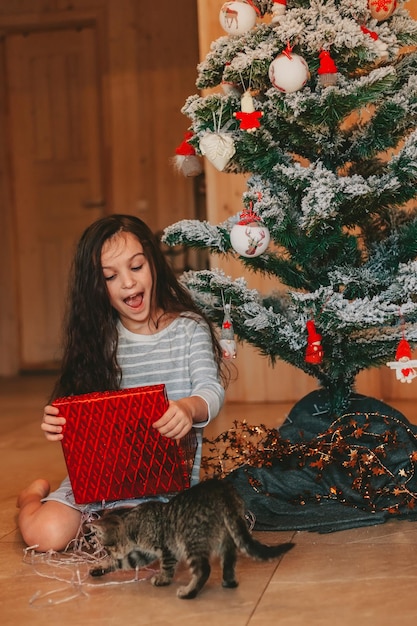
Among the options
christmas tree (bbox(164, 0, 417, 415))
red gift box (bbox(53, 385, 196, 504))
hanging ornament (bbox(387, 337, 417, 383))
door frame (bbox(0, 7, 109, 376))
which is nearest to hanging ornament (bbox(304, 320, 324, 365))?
christmas tree (bbox(164, 0, 417, 415))

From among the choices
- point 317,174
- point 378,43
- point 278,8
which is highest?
point 278,8

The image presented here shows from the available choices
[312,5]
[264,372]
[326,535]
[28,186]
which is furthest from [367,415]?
[28,186]

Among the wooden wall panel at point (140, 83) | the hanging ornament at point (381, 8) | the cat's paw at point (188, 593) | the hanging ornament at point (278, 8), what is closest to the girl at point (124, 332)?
the cat's paw at point (188, 593)

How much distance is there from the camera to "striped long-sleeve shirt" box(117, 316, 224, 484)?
2025 millimetres

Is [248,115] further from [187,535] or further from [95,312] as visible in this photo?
[187,535]

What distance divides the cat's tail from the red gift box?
0.85 ft

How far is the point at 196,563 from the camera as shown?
1512 millimetres

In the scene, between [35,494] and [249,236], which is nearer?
[249,236]

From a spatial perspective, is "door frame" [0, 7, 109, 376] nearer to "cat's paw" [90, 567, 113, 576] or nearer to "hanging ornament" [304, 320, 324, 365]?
"hanging ornament" [304, 320, 324, 365]

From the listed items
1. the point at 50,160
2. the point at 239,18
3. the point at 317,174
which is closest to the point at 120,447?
the point at 317,174

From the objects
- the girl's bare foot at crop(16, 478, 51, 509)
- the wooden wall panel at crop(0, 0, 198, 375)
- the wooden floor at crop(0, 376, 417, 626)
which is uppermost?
the wooden wall panel at crop(0, 0, 198, 375)

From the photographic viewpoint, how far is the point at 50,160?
5.38 m

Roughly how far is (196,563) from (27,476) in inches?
49.2

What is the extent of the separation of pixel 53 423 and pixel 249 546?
0.48 m
